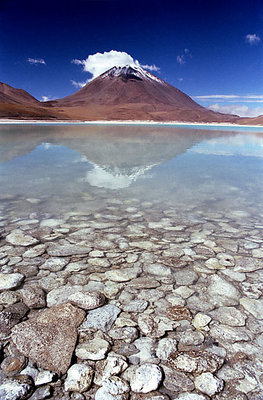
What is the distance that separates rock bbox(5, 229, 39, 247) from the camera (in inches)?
138

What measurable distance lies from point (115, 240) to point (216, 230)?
1564 mm

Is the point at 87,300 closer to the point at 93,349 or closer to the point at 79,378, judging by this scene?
the point at 93,349

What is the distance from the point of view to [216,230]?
4254mm

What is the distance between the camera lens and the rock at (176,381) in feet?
5.70

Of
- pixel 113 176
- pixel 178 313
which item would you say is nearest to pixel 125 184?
pixel 113 176

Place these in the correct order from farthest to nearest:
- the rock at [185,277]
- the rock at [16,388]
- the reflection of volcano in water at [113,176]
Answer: the reflection of volcano in water at [113,176], the rock at [185,277], the rock at [16,388]

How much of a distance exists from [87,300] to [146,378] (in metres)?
0.87

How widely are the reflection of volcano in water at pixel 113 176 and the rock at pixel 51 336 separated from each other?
14.9 feet

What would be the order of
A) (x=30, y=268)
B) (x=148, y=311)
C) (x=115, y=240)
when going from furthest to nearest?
1. (x=115, y=240)
2. (x=30, y=268)
3. (x=148, y=311)

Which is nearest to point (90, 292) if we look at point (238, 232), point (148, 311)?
point (148, 311)

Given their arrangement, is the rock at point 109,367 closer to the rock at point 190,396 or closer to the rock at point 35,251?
the rock at point 190,396

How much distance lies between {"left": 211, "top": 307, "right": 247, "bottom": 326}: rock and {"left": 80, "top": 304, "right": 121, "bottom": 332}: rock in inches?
32.4

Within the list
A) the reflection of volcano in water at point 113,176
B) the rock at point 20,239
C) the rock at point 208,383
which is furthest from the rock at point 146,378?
the reflection of volcano in water at point 113,176

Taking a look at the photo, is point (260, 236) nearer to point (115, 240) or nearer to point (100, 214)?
point (115, 240)
